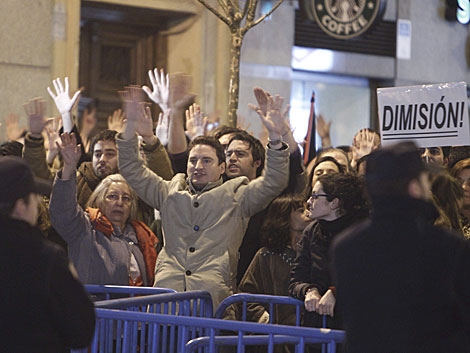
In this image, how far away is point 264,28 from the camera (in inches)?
555

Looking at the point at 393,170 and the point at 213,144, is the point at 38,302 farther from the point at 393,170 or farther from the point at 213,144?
the point at 213,144

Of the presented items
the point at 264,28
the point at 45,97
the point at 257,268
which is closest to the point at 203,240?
the point at 257,268

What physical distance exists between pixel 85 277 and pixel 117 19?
759 centimetres

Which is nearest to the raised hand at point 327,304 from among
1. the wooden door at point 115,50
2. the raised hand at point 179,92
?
the raised hand at point 179,92

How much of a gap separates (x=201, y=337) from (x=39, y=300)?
3.50 feet

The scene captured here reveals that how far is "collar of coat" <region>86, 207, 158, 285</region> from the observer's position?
7.14 metres

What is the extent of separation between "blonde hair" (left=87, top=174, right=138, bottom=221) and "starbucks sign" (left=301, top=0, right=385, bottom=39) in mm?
7364

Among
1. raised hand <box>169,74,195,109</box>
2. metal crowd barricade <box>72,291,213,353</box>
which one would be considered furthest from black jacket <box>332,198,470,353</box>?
raised hand <box>169,74,195,109</box>

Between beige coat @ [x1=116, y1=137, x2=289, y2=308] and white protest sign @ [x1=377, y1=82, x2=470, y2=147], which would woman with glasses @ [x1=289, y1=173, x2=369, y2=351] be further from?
white protest sign @ [x1=377, y1=82, x2=470, y2=147]

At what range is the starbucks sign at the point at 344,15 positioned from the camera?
47.8 feet

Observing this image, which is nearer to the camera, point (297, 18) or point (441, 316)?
point (441, 316)

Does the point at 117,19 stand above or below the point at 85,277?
above

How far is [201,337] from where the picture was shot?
197 inches

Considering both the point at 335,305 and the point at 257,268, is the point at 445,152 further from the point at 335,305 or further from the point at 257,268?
the point at 335,305
